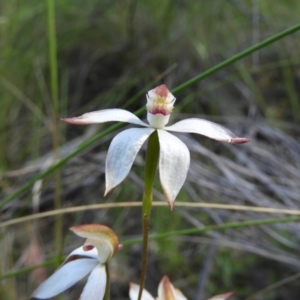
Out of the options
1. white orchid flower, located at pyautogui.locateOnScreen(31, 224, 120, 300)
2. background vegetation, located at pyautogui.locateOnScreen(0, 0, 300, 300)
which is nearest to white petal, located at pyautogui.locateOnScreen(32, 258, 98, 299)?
white orchid flower, located at pyautogui.locateOnScreen(31, 224, 120, 300)

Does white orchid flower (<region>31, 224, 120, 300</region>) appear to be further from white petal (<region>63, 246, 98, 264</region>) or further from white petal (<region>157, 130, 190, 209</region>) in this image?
white petal (<region>157, 130, 190, 209</region>)

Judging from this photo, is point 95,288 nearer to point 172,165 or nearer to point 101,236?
point 101,236

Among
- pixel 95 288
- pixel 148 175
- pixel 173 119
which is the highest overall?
pixel 173 119

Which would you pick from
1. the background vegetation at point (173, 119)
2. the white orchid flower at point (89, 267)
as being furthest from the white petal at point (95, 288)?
the background vegetation at point (173, 119)

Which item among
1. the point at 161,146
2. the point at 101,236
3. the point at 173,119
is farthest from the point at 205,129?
the point at 173,119

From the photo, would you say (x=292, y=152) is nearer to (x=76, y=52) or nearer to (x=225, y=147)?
(x=225, y=147)

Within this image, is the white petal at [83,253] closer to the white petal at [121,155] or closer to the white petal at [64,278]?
the white petal at [64,278]
